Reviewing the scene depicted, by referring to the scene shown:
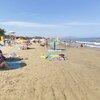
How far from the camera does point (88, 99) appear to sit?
5.30m

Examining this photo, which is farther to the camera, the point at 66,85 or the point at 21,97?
the point at 66,85

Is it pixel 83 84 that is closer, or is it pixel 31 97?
pixel 31 97

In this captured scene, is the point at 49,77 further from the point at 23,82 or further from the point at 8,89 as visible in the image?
the point at 8,89

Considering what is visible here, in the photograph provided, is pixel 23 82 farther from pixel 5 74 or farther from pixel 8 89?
pixel 5 74

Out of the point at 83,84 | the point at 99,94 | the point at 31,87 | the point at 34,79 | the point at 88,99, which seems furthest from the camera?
the point at 34,79

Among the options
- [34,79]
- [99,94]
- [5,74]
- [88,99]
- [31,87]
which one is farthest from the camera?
[5,74]

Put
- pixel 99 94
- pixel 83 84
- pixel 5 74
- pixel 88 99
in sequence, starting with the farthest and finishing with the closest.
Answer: pixel 5 74 → pixel 83 84 → pixel 99 94 → pixel 88 99

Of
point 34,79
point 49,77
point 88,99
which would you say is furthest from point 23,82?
point 88,99

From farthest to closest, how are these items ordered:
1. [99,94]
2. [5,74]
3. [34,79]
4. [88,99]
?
[5,74] → [34,79] → [99,94] → [88,99]

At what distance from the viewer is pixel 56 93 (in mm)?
5734

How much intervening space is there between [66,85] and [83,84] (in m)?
0.65

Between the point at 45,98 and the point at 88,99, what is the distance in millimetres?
1182

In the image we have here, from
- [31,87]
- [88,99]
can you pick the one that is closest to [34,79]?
[31,87]

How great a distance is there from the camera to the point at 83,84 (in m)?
6.78
